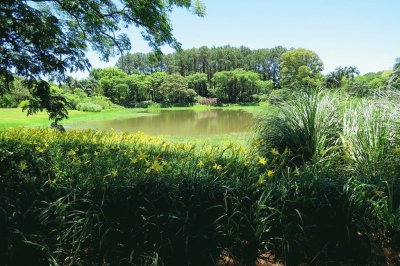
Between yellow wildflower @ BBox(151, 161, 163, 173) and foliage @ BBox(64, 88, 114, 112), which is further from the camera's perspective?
foliage @ BBox(64, 88, 114, 112)

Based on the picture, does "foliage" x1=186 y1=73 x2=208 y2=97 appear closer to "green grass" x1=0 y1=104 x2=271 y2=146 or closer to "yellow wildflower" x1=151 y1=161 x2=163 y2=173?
"green grass" x1=0 y1=104 x2=271 y2=146

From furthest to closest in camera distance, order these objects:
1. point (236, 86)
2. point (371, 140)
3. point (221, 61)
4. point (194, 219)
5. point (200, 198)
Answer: point (221, 61) → point (236, 86) → point (371, 140) → point (200, 198) → point (194, 219)

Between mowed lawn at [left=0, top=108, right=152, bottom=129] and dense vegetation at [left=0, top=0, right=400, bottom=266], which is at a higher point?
dense vegetation at [left=0, top=0, right=400, bottom=266]

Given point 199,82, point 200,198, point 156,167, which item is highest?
point 199,82

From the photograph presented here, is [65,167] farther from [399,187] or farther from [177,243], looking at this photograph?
[399,187]

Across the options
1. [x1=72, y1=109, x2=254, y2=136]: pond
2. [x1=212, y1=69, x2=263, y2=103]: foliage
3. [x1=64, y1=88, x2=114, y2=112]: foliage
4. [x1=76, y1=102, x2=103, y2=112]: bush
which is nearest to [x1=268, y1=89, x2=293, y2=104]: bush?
[x1=72, y1=109, x2=254, y2=136]: pond

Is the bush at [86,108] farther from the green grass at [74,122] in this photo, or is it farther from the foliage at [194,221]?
the foliage at [194,221]

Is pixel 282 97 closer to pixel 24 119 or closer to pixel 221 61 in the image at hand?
pixel 24 119

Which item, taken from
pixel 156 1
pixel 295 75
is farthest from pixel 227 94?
pixel 156 1

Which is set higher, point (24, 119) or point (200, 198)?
point (200, 198)

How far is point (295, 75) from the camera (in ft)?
177

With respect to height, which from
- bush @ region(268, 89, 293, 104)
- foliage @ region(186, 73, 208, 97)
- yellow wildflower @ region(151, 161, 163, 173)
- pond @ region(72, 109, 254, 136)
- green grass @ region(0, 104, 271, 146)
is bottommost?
pond @ region(72, 109, 254, 136)

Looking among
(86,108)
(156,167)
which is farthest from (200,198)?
(86,108)

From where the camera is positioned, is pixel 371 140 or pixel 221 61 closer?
pixel 371 140
